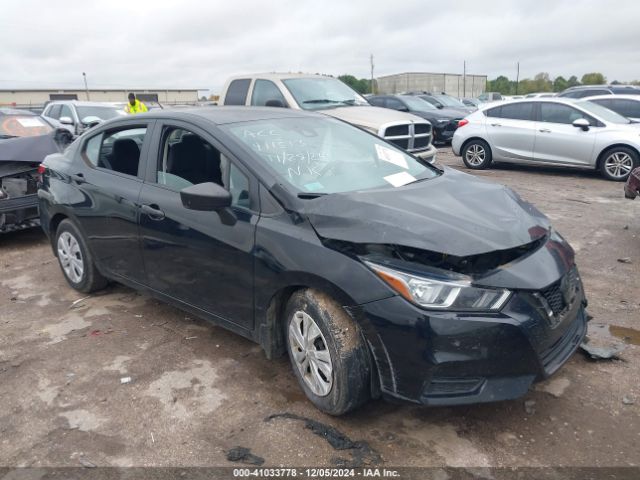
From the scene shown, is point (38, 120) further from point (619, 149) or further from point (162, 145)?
point (619, 149)

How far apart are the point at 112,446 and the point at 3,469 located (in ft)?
1.70

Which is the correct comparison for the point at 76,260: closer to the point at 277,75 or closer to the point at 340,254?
the point at 340,254

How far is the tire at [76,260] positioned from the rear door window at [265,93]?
466 centimetres

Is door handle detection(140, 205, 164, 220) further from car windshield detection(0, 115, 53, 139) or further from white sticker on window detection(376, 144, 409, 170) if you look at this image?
car windshield detection(0, 115, 53, 139)

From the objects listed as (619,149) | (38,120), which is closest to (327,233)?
(38,120)

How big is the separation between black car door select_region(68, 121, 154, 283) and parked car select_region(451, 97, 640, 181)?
342 inches

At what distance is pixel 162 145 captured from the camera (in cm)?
397

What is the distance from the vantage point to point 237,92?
9.59 metres

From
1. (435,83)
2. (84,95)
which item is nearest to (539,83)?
(435,83)

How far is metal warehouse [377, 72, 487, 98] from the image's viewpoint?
58219 millimetres

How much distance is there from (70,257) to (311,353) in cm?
296

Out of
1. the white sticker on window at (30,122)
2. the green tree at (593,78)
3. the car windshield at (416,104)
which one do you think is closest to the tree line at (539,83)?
the green tree at (593,78)

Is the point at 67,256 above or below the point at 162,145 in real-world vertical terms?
below

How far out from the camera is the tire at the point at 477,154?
11.7 m
